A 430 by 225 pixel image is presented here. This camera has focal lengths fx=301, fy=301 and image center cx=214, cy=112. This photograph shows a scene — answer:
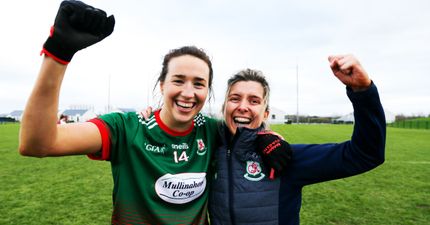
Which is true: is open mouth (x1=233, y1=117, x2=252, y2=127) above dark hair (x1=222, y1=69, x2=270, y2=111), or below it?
below

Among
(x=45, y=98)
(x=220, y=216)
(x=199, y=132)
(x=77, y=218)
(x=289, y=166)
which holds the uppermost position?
(x=45, y=98)

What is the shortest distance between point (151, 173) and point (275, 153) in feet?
2.67

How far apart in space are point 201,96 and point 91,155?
816 mm

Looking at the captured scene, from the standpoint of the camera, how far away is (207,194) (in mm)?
2174

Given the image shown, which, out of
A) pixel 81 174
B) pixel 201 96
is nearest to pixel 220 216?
pixel 201 96

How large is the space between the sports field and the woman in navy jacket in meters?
2.90

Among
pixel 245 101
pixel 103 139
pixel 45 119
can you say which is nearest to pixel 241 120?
pixel 245 101

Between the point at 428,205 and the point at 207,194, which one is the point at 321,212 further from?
the point at 207,194

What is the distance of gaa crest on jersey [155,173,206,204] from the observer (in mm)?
1928

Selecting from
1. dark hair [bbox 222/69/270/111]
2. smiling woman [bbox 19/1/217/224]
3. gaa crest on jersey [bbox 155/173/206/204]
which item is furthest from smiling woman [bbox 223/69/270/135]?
gaa crest on jersey [bbox 155/173/206/204]

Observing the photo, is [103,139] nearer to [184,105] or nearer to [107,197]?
[184,105]

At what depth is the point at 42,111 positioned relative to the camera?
1.41 m

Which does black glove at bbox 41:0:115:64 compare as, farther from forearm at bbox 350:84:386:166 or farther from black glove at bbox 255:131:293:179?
forearm at bbox 350:84:386:166

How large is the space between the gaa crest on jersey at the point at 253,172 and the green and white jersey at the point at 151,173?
0.30 m
